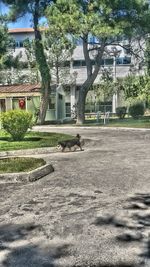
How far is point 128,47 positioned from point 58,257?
113 ft

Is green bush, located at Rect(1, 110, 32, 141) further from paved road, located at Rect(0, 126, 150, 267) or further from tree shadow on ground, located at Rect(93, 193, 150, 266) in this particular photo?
tree shadow on ground, located at Rect(93, 193, 150, 266)

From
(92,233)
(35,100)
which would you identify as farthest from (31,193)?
(35,100)

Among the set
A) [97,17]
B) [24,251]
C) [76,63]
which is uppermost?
[97,17]

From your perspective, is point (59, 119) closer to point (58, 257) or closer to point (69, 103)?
point (69, 103)

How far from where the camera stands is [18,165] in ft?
35.1

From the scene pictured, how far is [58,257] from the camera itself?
16.2ft

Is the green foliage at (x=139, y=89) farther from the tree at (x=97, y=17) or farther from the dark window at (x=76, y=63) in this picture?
the dark window at (x=76, y=63)

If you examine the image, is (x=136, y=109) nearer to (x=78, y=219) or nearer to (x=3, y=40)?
(x=3, y=40)

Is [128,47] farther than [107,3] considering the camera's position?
Yes

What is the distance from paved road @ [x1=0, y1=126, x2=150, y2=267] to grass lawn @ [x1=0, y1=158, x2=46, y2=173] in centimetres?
56

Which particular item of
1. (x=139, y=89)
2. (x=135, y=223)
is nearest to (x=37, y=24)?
(x=139, y=89)

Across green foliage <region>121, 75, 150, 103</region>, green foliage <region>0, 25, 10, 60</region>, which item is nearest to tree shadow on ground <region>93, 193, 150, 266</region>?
green foliage <region>121, 75, 150, 103</region>

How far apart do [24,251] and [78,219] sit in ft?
4.85

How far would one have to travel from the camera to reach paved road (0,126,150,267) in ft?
16.3
